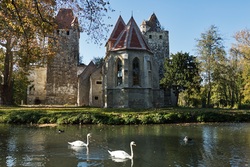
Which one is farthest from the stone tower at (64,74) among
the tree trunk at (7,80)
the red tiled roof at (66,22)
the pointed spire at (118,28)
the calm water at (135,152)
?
the red tiled roof at (66,22)

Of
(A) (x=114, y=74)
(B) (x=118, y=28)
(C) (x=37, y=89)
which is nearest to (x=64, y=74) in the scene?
(C) (x=37, y=89)

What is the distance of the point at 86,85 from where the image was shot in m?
48.8

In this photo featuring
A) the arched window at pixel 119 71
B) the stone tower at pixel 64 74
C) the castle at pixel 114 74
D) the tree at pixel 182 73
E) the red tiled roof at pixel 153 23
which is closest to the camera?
the castle at pixel 114 74

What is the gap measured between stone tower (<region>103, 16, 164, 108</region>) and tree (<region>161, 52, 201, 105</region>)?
8973 mm

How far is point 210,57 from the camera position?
46.2 m

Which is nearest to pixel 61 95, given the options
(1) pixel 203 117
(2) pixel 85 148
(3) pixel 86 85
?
(3) pixel 86 85

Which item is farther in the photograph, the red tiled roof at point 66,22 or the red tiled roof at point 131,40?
the red tiled roof at point 131,40

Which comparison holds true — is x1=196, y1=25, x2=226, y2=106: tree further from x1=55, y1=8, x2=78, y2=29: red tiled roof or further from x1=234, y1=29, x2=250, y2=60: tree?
x1=55, y1=8, x2=78, y2=29: red tiled roof

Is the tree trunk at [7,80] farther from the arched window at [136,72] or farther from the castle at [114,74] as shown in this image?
the arched window at [136,72]

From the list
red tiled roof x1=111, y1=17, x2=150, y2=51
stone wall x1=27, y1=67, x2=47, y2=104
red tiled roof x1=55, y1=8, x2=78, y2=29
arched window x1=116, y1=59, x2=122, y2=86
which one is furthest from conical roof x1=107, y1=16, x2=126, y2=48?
red tiled roof x1=55, y1=8, x2=78, y2=29

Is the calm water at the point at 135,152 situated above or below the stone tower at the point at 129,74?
below

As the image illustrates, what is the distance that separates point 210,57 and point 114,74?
18110mm

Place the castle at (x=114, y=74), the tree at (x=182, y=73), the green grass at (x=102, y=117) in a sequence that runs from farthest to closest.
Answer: the tree at (x=182, y=73) → the castle at (x=114, y=74) → the green grass at (x=102, y=117)

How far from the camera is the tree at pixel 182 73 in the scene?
148ft
